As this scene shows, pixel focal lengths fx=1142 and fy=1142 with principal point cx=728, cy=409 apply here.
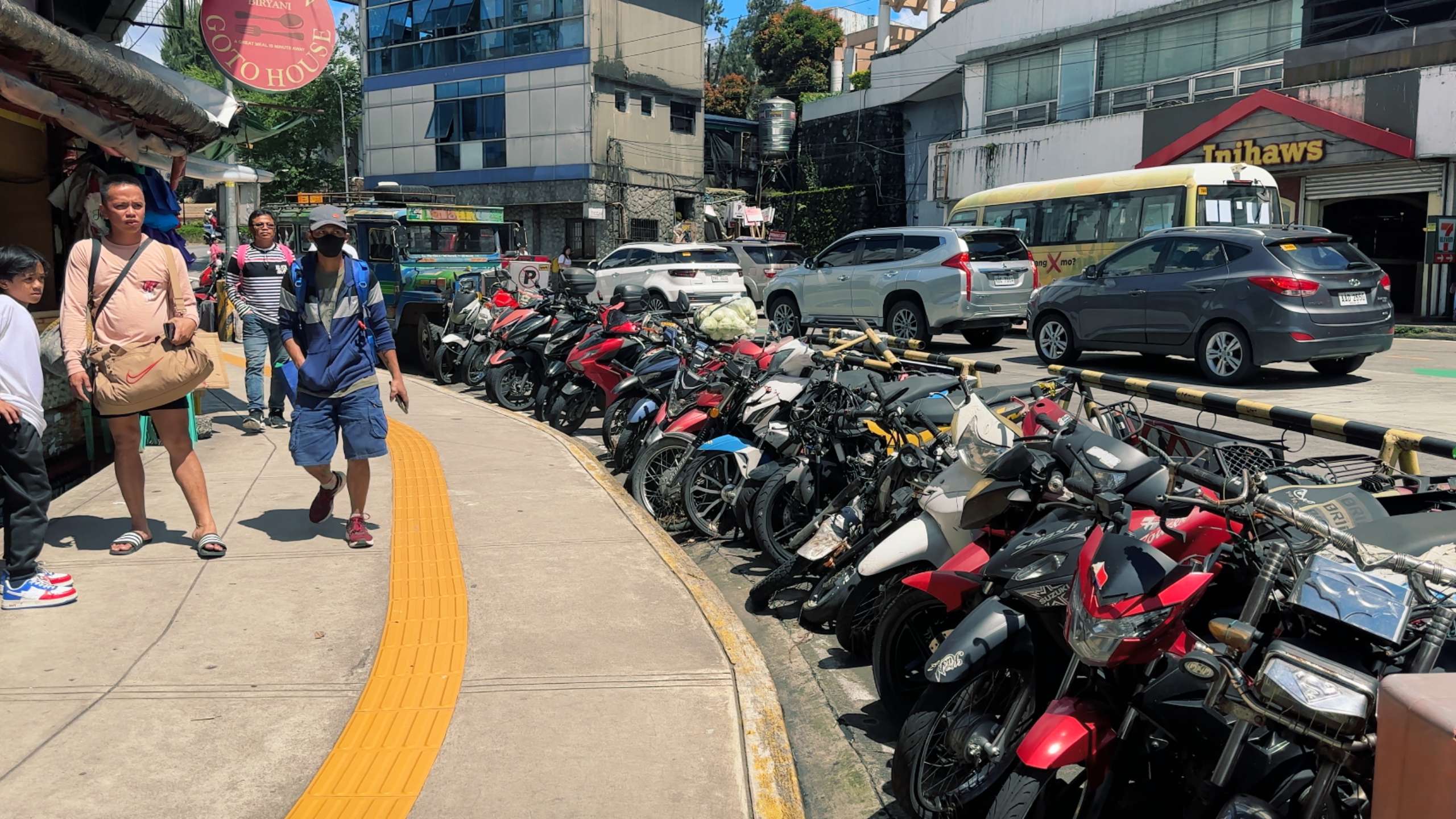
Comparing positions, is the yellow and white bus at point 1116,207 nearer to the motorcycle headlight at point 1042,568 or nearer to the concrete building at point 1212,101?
the concrete building at point 1212,101

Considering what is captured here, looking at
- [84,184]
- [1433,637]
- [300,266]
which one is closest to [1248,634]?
[1433,637]

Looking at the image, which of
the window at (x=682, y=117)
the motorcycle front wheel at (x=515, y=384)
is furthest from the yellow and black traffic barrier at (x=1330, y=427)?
the window at (x=682, y=117)

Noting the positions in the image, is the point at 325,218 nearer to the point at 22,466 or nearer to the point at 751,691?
the point at 22,466

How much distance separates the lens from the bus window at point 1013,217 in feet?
69.4

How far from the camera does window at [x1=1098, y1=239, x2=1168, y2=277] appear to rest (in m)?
13.2

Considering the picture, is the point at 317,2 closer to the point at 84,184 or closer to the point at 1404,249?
the point at 84,184

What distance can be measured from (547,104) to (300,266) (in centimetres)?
3303

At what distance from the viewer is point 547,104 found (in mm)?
37438

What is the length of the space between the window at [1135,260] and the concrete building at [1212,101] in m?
11.2

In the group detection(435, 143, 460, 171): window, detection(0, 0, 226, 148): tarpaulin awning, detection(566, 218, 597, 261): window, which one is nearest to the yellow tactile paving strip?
detection(0, 0, 226, 148): tarpaulin awning

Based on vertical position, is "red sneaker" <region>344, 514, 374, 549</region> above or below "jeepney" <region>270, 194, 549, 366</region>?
below

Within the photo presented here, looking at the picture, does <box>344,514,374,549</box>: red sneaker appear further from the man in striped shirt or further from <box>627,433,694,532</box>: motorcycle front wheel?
the man in striped shirt

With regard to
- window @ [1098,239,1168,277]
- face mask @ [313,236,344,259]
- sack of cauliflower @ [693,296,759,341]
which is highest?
window @ [1098,239,1168,277]

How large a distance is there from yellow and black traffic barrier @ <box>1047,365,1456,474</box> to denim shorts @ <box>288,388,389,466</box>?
3.92m
